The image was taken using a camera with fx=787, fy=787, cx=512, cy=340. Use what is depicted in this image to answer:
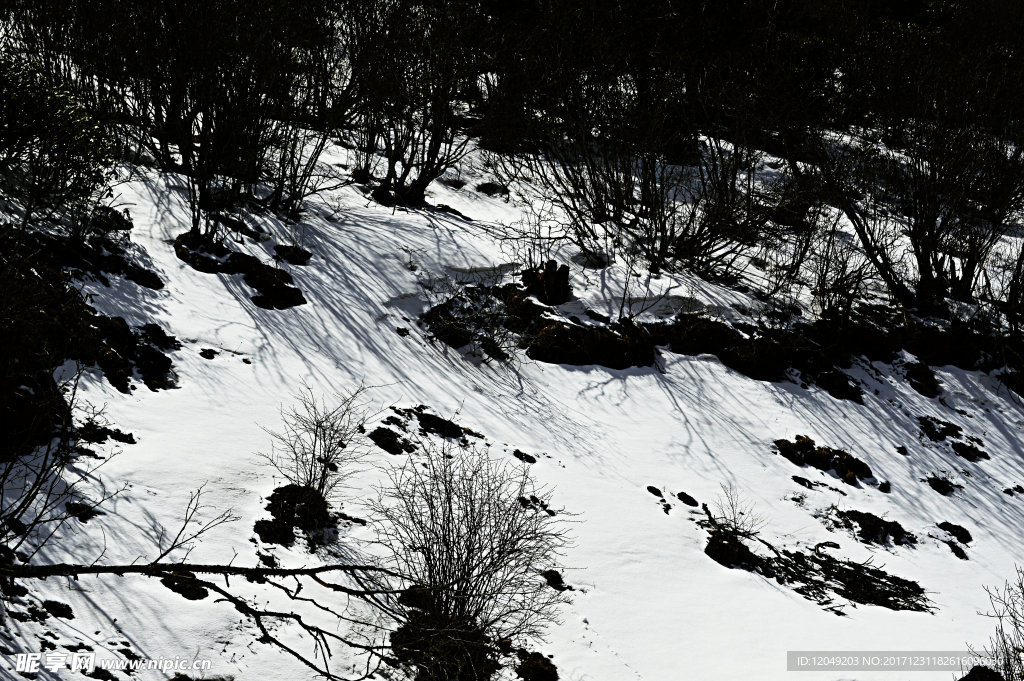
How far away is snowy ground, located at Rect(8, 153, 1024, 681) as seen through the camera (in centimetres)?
480

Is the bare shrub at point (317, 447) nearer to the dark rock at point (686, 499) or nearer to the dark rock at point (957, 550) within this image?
the dark rock at point (686, 499)

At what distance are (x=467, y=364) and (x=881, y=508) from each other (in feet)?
14.1

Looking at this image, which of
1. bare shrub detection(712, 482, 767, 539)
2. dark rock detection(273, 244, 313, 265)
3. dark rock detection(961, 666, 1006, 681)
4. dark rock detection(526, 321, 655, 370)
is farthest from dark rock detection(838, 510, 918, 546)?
dark rock detection(273, 244, 313, 265)

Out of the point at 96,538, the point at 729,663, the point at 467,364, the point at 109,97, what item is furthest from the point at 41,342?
the point at 109,97

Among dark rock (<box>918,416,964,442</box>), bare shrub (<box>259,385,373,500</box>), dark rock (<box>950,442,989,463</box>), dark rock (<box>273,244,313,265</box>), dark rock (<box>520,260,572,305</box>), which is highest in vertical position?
dark rock (<box>273,244,313,265</box>)

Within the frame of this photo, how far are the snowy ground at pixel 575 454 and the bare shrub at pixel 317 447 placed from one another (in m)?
0.16

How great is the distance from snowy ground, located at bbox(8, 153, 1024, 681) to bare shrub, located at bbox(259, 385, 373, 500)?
162 millimetres

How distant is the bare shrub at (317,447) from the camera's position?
5641 mm

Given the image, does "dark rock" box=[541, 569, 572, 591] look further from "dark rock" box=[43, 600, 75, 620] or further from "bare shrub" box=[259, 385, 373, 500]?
"dark rock" box=[43, 600, 75, 620]

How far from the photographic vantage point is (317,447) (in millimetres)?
6168

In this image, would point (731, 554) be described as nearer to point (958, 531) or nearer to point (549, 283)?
point (958, 531)

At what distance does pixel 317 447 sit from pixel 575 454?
2406mm

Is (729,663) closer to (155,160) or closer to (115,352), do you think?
(115,352)

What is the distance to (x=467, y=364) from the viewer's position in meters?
8.41
